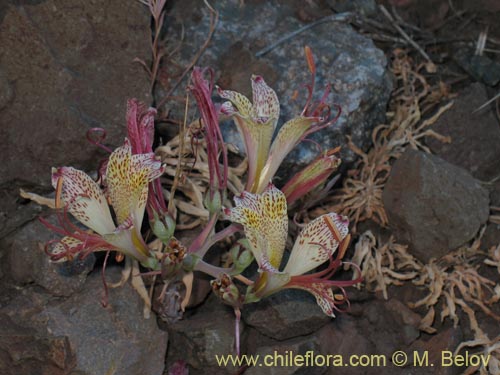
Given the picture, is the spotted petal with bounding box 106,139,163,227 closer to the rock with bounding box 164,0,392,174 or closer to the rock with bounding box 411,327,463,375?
the rock with bounding box 164,0,392,174

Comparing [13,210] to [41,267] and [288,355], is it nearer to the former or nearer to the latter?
[41,267]

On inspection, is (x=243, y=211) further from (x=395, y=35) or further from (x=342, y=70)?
(x=395, y=35)

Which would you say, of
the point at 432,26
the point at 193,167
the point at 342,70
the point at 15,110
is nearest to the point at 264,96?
the point at 193,167

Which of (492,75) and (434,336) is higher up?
(492,75)

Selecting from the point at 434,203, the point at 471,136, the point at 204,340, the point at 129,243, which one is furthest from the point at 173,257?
the point at 471,136

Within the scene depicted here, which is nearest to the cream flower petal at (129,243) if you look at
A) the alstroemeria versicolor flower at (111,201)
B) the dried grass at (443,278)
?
the alstroemeria versicolor flower at (111,201)

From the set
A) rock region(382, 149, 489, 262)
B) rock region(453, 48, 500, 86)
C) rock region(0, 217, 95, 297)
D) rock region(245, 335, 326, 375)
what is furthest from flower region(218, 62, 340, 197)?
rock region(453, 48, 500, 86)
